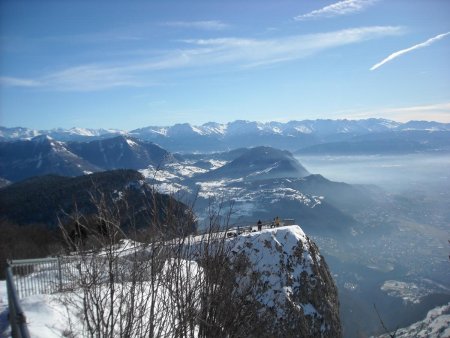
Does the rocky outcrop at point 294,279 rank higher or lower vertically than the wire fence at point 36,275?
lower

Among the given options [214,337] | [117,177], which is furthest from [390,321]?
[214,337]

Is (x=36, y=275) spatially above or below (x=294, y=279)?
above

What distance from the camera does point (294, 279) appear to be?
126 feet

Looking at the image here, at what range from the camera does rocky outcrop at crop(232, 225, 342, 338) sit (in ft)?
113

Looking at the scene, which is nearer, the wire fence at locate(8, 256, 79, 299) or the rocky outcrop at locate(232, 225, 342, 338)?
the wire fence at locate(8, 256, 79, 299)

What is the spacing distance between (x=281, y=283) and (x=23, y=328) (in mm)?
34739

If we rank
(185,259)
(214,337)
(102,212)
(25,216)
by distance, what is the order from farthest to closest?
(25,216) < (185,259) < (214,337) < (102,212)

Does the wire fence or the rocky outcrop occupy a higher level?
the wire fence

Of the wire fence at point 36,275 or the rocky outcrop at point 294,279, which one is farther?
the rocky outcrop at point 294,279

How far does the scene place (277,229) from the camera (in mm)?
42375

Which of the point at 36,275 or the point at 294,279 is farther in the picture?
the point at 294,279

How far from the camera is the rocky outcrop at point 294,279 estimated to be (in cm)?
3453

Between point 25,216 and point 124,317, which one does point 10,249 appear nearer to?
point 124,317

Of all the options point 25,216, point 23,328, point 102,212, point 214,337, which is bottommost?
point 25,216
